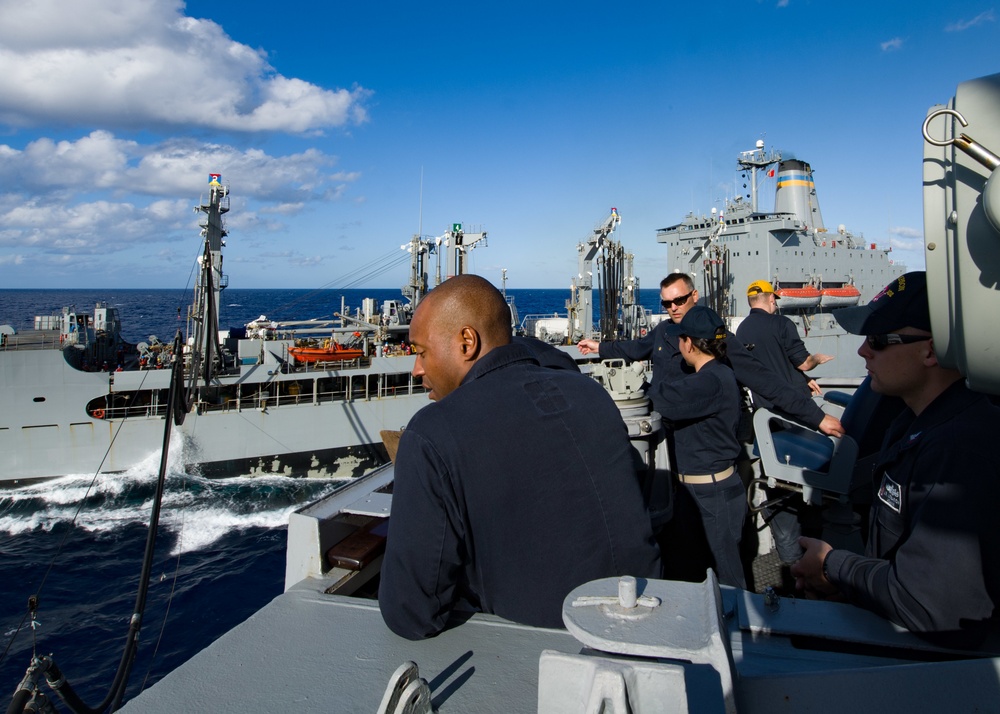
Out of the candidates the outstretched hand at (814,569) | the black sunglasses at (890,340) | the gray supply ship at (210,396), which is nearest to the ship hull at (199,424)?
the gray supply ship at (210,396)

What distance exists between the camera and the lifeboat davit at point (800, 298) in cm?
2314

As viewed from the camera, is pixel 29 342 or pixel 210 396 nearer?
pixel 29 342

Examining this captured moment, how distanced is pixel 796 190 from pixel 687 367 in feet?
88.1

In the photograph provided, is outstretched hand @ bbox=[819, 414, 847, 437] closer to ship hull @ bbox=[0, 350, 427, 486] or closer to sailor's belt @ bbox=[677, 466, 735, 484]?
sailor's belt @ bbox=[677, 466, 735, 484]

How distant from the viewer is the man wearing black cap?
131 centimetres

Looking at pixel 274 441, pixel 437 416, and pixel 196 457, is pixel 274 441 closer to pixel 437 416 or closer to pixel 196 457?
pixel 196 457

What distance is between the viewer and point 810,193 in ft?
89.5

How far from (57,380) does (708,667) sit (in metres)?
19.4

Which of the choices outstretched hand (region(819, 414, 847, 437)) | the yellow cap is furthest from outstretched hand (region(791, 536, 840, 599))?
the yellow cap

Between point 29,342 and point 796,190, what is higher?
point 796,190

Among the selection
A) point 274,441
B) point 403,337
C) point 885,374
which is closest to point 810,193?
point 403,337

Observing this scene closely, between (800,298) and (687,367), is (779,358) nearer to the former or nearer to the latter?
(687,367)

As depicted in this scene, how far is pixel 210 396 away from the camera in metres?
18.0

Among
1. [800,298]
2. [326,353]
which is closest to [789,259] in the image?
[800,298]
